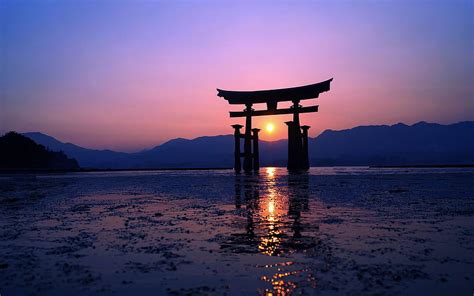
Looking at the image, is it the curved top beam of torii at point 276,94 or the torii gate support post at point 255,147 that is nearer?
the curved top beam of torii at point 276,94

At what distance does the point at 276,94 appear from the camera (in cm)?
4025

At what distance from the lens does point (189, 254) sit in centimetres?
400

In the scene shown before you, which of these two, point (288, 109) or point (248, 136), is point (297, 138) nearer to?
point (288, 109)

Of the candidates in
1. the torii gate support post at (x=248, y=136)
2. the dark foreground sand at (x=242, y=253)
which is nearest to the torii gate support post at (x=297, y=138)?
the torii gate support post at (x=248, y=136)

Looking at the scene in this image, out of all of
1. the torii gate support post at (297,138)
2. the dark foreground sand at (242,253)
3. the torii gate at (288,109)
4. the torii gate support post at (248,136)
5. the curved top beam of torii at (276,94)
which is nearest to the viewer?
the dark foreground sand at (242,253)

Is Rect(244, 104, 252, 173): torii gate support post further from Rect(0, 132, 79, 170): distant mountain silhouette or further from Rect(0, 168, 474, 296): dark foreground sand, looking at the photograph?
Rect(0, 168, 474, 296): dark foreground sand

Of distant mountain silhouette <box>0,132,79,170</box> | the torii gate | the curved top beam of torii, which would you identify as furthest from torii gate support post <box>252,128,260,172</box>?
distant mountain silhouette <box>0,132,79,170</box>

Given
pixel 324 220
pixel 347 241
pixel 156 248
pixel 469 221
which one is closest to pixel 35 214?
pixel 156 248

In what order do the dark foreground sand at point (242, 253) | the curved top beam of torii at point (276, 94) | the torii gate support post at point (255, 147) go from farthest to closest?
the torii gate support post at point (255, 147) < the curved top beam of torii at point (276, 94) < the dark foreground sand at point (242, 253)

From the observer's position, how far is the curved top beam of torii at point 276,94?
3725cm

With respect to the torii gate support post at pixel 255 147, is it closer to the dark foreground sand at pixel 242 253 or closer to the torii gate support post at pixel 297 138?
the torii gate support post at pixel 297 138

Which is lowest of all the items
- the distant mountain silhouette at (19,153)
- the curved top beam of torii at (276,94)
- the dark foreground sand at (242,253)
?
the dark foreground sand at (242,253)

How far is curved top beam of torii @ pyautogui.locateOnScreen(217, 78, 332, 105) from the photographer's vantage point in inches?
1467

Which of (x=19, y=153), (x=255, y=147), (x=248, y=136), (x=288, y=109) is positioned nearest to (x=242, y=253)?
(x=288, y=109)
